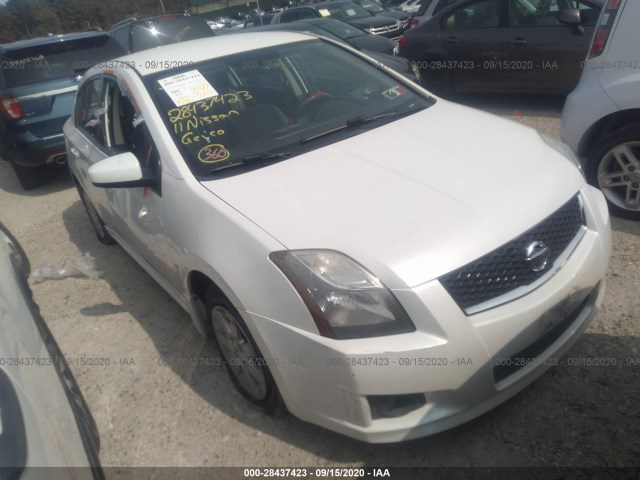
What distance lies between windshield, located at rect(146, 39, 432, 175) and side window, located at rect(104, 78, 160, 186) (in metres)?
0.19

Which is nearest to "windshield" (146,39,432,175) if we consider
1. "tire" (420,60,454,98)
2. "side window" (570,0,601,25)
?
"side window" (570,0,601,25)

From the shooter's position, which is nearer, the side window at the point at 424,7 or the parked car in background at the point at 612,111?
the parked car in background at the point at 612,111

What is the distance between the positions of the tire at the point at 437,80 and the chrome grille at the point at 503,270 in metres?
5.36

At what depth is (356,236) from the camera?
2088 mm

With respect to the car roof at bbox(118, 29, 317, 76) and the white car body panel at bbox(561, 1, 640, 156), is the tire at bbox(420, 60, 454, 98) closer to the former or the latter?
the white car body panel at bbox(561, 1, 640, 156)

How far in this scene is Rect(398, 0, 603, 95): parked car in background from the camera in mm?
6008

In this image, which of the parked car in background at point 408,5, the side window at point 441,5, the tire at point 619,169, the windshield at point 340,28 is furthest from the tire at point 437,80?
the parked car in background at point 408,5

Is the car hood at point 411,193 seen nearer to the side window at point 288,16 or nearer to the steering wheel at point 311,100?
the steering wheel at point 311,100

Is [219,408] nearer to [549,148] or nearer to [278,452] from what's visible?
[278,452]

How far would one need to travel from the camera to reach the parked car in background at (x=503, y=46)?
19.7 ft

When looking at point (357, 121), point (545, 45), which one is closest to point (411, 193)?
point (357, 121)

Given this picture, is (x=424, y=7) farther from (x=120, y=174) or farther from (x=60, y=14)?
(x=60, y=14)

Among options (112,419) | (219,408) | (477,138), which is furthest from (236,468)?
(477,138)

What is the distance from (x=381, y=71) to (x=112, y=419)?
2.63 m
